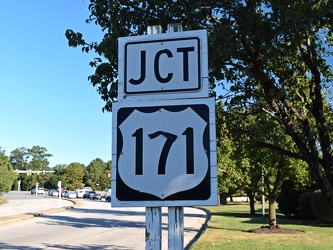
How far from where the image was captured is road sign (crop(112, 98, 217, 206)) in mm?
2135

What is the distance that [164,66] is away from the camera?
235 cm

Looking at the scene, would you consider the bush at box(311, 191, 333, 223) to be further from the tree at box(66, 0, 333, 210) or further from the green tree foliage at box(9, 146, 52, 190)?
the green tree foliage at box(9, 146, 52, 190)

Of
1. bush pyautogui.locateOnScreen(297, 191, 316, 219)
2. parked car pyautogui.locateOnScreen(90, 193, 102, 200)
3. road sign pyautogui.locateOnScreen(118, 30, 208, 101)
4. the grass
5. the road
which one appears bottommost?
parked car pyautogui.locateOnScreen(90, 193, 102, 200)

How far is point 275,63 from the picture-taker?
7.33 metres

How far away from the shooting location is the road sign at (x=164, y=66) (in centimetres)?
230

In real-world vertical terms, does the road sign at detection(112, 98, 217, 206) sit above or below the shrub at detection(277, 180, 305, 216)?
above

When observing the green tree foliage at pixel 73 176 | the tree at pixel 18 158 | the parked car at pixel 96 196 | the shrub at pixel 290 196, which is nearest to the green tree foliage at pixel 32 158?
the tree at pixel 18 158

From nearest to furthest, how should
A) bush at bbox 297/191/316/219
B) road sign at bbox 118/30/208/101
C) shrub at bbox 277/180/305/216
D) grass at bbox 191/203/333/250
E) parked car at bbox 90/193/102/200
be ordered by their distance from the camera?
1. road sign at bbox 118/30/208/101
2. grass at bbox 191/203/333/250
3. bush at bbox 297/191/316/219
4. shrub at bbox 277/180/305/216
5. parked car at bbox 90/193/102/200

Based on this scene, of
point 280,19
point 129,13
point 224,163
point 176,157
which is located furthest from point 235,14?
point 224,163

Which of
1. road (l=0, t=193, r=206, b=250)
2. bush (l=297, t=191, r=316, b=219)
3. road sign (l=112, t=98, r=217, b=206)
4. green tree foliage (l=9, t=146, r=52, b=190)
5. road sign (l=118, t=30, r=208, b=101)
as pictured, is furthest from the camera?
green tree foliage (l=9, t=146, r=52, b=190)

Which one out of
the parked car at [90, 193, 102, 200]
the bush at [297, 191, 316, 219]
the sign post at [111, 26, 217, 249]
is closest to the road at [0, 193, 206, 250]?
the bush at [297, 191, 316, 219]

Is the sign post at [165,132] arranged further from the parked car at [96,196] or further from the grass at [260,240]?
the parked car at [96,196]

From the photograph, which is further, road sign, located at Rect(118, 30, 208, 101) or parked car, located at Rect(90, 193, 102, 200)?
Answer: parked car, located at Rect(90, 193, 102, 200)

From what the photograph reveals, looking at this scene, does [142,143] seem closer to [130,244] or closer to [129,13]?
[129,13]
